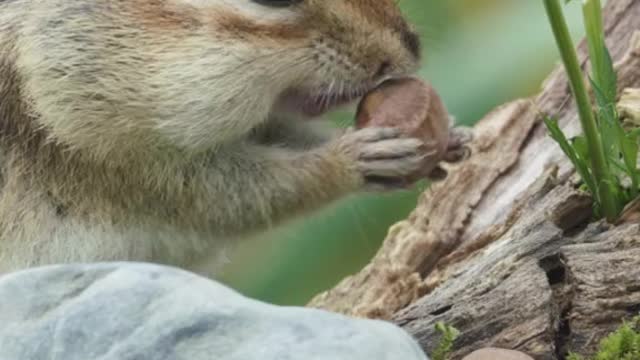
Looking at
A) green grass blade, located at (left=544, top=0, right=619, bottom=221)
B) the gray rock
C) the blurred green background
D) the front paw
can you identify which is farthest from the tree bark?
the blurred green background

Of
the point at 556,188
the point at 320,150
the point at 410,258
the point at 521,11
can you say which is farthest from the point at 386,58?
the point at 521,11

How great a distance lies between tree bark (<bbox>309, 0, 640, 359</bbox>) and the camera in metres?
2.52

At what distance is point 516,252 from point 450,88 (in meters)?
1.64

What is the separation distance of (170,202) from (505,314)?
2.20 feet

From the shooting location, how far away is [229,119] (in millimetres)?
2682

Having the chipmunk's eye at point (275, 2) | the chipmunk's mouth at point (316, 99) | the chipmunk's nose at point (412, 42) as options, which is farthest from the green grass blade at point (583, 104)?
the chipmunk's eye at point (275, 2)

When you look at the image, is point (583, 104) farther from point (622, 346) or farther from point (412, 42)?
point (622, 346)

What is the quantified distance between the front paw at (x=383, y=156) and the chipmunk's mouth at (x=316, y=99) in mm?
70

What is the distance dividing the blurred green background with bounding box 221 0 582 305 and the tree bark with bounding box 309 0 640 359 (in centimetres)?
68

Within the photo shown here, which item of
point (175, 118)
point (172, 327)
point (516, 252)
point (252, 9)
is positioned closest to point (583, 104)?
point (516, 252)

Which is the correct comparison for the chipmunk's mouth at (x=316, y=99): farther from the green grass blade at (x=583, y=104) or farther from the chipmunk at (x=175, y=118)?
the green grass blade at (x=583, y=104)

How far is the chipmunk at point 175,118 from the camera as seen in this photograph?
2648 millimetres

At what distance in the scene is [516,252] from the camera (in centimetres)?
270

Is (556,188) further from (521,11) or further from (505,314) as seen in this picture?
(521,11)
